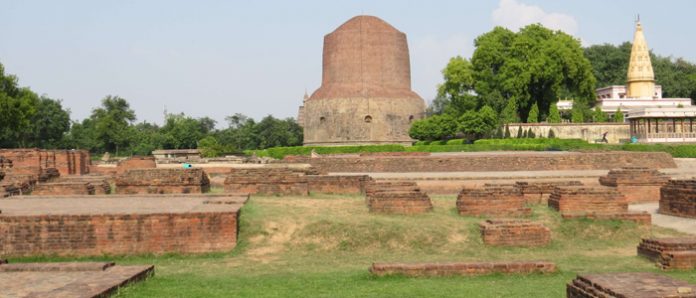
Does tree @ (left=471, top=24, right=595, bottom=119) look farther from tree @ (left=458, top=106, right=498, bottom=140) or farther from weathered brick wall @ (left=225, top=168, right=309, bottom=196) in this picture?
weathered brick wall @ (left=225, top=168, right=309, bottom=196)

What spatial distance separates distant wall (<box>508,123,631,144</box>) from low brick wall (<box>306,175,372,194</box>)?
2131 centimetres

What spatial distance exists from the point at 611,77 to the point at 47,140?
42505 mm

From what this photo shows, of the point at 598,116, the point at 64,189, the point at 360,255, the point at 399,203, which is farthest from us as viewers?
the point at 598,116

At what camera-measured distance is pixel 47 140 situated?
53750 mm

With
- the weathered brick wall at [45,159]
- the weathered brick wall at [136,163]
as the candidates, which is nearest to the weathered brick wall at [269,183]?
the weathered brick wall at [45,159]

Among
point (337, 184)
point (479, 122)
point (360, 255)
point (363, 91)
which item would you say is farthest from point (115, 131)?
point (360, 255)

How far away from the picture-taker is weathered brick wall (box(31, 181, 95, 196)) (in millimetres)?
10945

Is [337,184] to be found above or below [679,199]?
above

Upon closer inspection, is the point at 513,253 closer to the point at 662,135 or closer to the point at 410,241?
the point at 410,241

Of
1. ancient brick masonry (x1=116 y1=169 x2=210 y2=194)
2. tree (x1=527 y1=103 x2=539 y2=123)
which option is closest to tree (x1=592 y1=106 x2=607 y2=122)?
tree (x1=527 y1=103 x2=539 y2=123)

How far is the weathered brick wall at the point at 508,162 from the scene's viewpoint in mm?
18938

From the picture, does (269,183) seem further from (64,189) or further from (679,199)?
(679,199)

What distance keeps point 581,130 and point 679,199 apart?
79.1ft

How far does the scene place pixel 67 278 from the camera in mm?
5277
